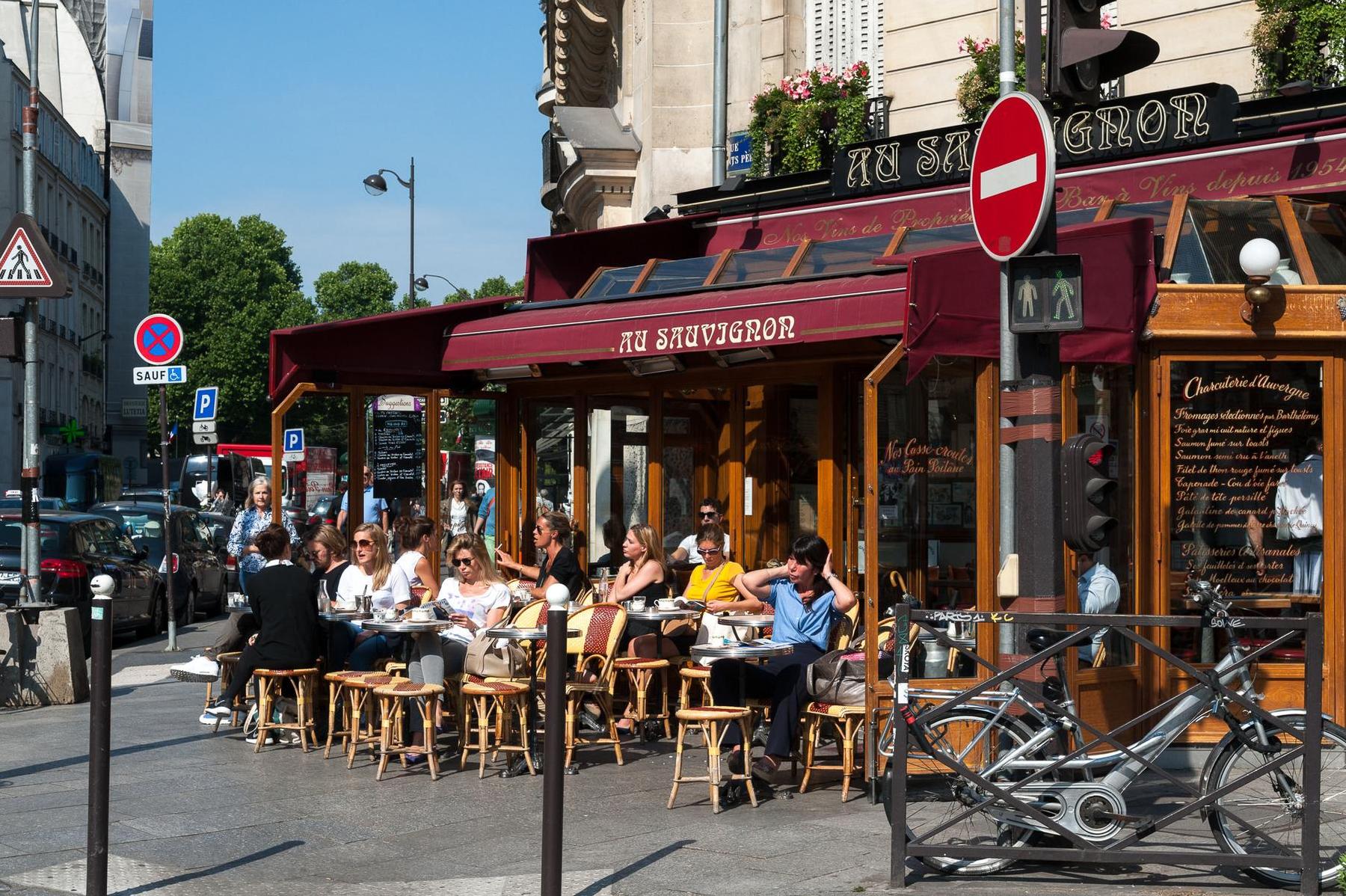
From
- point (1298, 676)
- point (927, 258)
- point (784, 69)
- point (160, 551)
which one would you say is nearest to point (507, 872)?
point (927, 258)

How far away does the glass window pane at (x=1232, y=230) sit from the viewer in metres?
9.91

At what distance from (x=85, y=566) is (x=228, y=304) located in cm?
6758

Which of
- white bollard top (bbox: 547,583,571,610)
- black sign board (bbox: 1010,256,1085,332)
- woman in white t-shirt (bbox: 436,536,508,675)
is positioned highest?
black sign board (bbox: 1010,256,1085,332)

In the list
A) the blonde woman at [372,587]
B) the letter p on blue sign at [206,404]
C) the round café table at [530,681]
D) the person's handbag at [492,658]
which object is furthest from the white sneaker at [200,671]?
the letter p on blue sign at [206,404]

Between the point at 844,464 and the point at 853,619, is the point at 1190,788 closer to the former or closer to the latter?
the point at 853,619

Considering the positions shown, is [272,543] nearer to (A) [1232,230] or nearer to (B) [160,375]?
(B) [160,375]

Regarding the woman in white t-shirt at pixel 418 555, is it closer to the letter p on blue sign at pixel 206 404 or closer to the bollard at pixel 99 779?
the bollard at pixel 99 779

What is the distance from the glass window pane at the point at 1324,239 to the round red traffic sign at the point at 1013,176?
12.4 ft

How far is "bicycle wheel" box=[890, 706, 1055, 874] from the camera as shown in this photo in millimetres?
6762

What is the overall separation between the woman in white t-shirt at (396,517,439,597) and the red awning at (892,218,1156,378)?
4259mm

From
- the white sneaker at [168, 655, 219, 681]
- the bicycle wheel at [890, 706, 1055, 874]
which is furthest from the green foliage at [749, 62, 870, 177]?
the bicycle wheel at [890, 706, 1055, 874]

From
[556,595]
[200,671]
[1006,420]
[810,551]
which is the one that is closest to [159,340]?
[200,671]

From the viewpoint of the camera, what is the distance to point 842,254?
13.1 m

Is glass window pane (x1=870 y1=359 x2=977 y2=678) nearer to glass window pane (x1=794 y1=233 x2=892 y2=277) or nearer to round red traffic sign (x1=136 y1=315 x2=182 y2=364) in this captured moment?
glass window pane (x1=794 y1=233 x2=892 y2=277)
